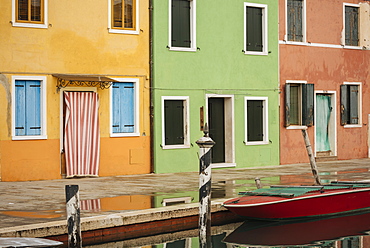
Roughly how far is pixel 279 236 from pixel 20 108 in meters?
8.83

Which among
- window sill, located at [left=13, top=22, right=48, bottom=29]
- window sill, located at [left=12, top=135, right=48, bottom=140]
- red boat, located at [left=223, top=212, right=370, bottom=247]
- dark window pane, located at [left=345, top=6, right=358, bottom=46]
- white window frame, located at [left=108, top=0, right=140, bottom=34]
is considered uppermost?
dark window pane, located at [left=345, top=6, right=358, bottom=46]

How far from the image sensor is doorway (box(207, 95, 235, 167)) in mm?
22906

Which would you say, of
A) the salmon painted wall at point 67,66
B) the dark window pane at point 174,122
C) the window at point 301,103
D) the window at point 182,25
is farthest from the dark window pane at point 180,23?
the window at point 301,103

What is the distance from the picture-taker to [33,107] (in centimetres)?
1902

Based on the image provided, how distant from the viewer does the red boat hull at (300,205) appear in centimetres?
1307

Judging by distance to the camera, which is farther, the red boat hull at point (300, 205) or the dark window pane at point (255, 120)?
the dark window pane at point (255, 120)

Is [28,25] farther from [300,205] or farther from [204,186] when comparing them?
[204,186]

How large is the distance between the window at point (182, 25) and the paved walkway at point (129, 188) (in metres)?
3.79

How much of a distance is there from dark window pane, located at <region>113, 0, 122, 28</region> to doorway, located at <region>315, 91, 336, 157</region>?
844 cm

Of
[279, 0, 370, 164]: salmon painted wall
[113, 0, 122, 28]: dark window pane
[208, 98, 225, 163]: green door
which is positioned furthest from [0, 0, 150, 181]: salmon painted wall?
[279, 0, 370, 164]: salmon painted wall

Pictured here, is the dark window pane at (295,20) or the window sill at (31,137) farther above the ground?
the dark window pane at (295,20)

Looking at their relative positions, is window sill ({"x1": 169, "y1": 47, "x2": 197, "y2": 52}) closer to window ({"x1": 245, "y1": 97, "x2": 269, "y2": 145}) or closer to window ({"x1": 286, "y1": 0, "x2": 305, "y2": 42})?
window ({"x1": 245, "y1": 97, "x2": 269, "y2": 145})

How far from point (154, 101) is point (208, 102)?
223 centimetres

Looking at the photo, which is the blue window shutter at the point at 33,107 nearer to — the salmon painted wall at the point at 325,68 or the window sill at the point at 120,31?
the window sill at the point at 120,31
